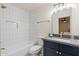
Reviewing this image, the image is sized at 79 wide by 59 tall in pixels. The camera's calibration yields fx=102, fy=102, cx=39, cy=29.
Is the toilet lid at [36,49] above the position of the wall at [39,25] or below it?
below

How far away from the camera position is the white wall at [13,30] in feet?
6.29

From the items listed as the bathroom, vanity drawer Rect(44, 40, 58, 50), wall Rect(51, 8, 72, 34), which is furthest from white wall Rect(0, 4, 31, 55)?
wall Rect(51, 8, 72, 34)

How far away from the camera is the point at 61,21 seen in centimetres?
185

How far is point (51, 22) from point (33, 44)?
0.54 metres

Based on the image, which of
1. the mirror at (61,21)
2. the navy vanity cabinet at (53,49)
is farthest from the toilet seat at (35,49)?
the mirror at (61,21)

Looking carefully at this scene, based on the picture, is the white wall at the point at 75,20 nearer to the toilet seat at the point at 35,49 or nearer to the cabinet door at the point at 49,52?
the cabinet door at the point at 49,52

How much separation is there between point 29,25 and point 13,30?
1.10 feet

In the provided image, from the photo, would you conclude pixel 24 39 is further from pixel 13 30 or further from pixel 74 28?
pixel 74 28

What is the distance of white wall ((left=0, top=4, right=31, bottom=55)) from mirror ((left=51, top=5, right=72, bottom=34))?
1.68ft

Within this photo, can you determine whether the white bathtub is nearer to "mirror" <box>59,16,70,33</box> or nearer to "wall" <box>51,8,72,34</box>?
"wall" <box>51,8,72,34</box>

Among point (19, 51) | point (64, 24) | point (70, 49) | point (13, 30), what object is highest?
point (64, 24)

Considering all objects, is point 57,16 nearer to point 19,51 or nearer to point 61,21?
point 61,21

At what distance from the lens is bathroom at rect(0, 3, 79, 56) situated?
182 centimetres

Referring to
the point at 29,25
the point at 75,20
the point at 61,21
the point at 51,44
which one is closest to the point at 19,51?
the point at 29,25
